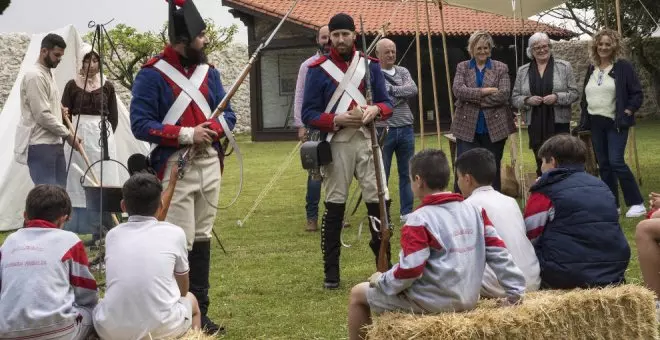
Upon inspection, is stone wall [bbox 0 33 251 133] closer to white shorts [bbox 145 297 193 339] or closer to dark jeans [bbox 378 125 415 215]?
dark jeans [bbox 378 125 415 215]

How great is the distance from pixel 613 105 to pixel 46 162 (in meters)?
5.01

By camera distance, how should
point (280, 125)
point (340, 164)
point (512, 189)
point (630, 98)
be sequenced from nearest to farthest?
point (340, 164)
point (630, 98)
point (512, 189)
point (280, 125)

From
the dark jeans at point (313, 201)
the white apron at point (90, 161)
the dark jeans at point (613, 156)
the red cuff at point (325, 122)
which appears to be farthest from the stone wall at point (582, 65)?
the red cuff at point (325, 122)

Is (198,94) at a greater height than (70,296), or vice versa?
(198,94)

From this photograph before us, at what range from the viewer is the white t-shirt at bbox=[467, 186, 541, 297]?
5219mm

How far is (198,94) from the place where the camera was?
6262 mm

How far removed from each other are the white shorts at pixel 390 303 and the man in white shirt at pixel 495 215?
0.48m

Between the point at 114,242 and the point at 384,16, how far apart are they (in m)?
25.7

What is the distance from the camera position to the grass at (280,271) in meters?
6.57

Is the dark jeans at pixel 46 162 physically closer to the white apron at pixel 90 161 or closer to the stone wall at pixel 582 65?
the white apron at pixel 90 161

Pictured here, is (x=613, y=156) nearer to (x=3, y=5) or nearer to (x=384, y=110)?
(x=384, y=110)

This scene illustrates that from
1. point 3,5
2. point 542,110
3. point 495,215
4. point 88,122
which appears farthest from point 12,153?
point 495,215

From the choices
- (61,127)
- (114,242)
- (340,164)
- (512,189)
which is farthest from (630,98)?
(114,242)

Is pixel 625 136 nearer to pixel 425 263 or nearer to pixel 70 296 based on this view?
pixel 425 263
